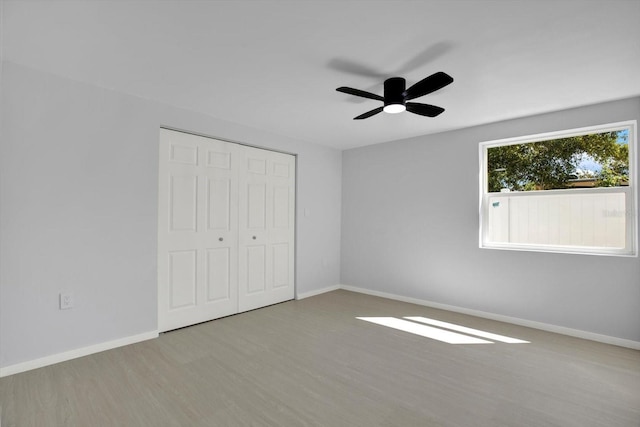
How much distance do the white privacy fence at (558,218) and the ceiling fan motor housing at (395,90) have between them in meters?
2.16

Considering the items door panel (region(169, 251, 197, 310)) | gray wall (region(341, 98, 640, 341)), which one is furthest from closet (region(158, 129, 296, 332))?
gray wall (region(341, 98, 640, 341))

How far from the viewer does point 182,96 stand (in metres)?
3.02

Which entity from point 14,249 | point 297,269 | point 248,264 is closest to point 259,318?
point 248,264

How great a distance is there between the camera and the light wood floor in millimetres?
1875

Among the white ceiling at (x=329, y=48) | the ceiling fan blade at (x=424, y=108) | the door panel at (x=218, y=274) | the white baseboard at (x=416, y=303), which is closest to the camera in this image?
the white ceiling at (x=329, y=48)

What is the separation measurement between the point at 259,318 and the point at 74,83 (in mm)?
2985

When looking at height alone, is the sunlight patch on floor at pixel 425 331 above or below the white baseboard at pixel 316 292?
below

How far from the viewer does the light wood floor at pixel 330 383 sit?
188 centimetres

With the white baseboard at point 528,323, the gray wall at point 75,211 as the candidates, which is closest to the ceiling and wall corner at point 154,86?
the gray wall at point 75,211

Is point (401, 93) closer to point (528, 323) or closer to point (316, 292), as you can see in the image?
point (528, 323)

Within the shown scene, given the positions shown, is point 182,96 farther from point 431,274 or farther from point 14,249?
point 431,274

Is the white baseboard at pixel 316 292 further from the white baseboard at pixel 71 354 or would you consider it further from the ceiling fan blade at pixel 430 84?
the ceiling fan blade at pixel 430 84

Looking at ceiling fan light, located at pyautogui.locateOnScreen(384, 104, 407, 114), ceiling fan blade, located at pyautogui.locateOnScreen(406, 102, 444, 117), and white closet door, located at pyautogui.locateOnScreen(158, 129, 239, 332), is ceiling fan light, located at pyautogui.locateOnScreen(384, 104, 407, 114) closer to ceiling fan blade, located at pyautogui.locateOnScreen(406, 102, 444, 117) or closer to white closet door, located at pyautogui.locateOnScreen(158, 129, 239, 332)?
ceiling fan blade, located at pyautogui.locateOnScreen(406, 102, 444, 117)

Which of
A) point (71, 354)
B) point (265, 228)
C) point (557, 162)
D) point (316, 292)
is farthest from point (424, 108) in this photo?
point (71, 354)
